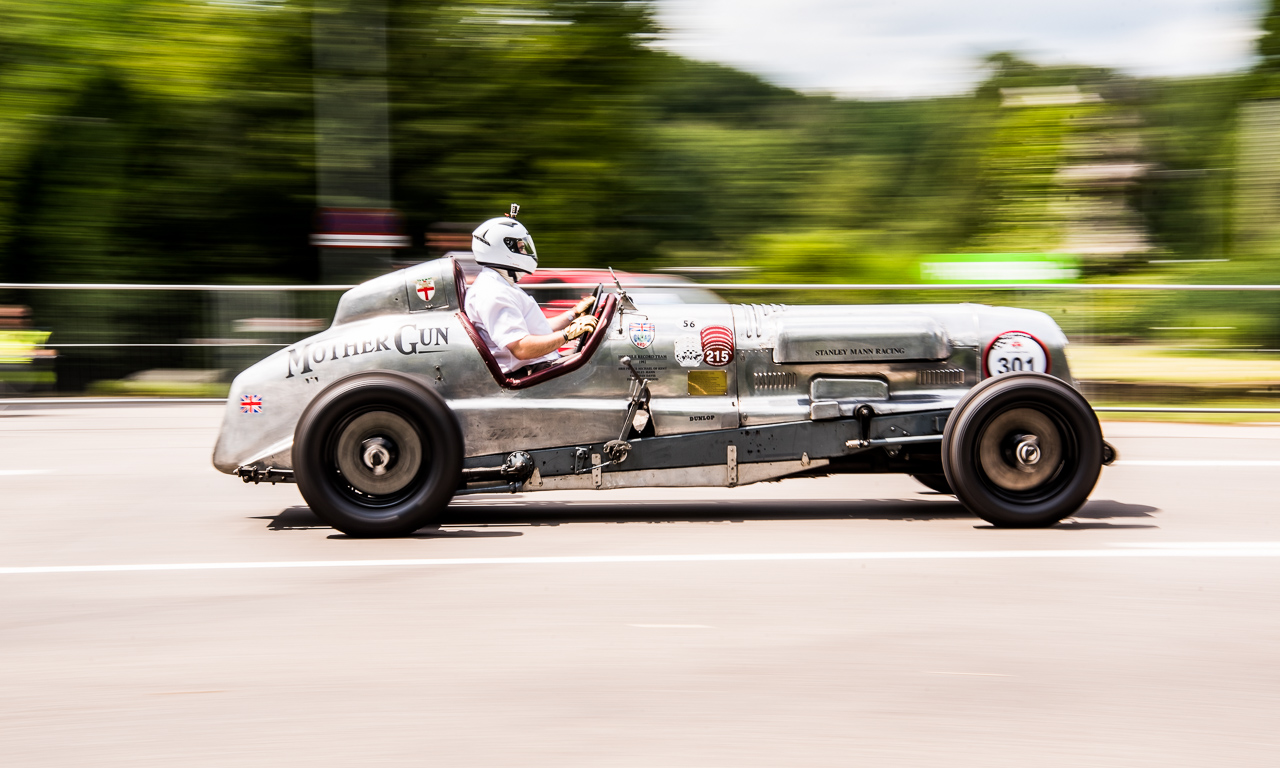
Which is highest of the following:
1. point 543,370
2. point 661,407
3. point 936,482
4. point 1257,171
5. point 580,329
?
point 1257,171

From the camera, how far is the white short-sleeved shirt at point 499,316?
6340 mm

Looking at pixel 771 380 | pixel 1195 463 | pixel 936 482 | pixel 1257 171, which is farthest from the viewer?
pixel 1257 171

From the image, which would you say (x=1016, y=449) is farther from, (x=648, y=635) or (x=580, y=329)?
(x=648, y=635)

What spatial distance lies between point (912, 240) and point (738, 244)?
8567 mm

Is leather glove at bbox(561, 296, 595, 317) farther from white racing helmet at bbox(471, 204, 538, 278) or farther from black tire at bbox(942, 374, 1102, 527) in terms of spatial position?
black tire at bbox(942, 374, 1102, 527)

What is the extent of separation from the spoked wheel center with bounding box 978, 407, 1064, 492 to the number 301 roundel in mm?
384

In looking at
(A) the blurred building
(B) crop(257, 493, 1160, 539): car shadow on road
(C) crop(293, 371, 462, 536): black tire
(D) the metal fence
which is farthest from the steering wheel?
(A) the blurred building

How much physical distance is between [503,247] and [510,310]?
41 cm

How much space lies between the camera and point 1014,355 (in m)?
6.48

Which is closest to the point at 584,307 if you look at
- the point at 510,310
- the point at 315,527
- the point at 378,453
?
the point at 510,310

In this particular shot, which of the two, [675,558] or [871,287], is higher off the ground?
[871,287]

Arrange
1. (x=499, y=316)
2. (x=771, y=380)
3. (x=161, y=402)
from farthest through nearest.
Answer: (x=161, y=402) < (x=771, y=380) < (x=499, y=316)

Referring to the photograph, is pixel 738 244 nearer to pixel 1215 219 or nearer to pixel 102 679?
pixel 1215 219

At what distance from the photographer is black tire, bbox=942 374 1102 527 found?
6.07 metres
